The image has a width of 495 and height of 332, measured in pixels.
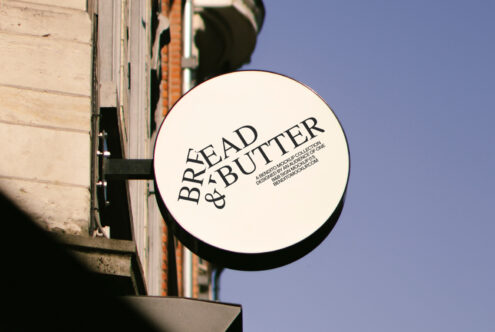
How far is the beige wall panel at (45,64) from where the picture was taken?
5832 millimetres

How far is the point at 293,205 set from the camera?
19.9 feet

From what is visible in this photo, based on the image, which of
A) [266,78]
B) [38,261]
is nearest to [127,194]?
[266,78]

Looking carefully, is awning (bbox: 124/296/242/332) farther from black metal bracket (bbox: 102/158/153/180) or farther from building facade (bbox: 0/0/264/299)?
black metal bracket (bbox: 102/158/153/180)

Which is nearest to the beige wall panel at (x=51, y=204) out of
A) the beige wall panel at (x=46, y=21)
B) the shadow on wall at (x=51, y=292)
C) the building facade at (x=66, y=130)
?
the building facade at (x=66, y=130)

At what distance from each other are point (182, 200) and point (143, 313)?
1.01 meters

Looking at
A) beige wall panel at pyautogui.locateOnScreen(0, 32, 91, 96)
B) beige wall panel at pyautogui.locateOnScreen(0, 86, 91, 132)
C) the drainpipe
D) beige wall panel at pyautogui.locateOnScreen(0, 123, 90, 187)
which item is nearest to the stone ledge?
beige wall panel at pyautogui.locateOnScreen(0, 123, 90, 187)

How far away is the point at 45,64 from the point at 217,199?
113cm

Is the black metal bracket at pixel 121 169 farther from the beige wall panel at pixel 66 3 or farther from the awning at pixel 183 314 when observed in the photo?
the awning at pixel 183 314

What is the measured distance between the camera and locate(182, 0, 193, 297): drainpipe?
18.3 metres

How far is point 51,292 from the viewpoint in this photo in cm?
502

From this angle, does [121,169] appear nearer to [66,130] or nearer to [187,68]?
[66,130]

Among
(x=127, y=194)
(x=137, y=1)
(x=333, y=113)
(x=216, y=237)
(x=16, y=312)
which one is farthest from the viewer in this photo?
(x=137, y=1)

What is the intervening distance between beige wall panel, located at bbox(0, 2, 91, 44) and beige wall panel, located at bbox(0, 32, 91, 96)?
4 cm

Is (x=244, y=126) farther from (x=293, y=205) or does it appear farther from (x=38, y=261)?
(x=38, y=261)
